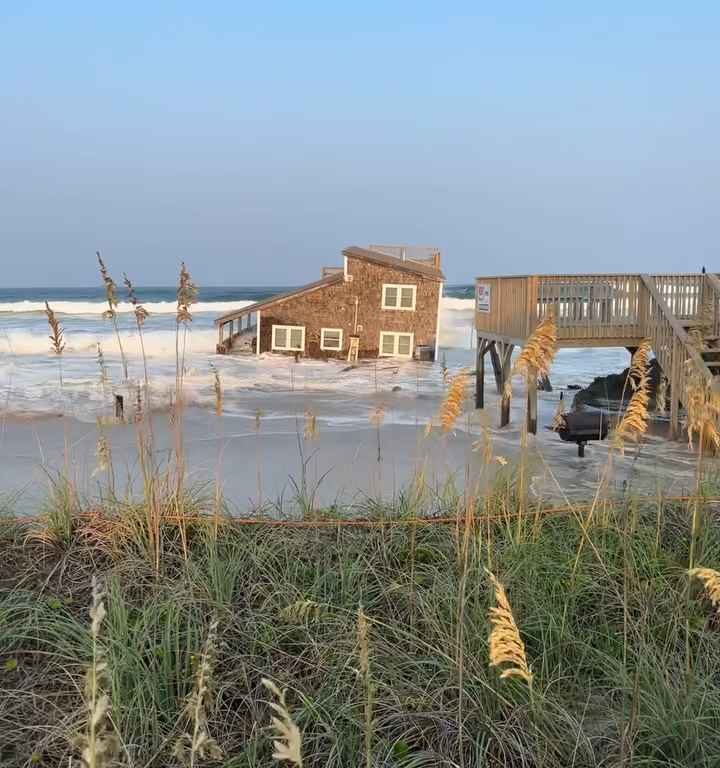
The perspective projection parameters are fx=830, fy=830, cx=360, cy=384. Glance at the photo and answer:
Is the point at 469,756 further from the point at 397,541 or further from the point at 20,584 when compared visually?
the point at 20,584

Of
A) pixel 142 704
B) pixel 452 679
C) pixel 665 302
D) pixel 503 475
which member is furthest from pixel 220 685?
pixel 665 302

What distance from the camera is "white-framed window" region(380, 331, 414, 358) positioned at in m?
28.6

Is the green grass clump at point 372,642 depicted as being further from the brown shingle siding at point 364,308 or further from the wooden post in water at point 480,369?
the brown shingle siding at point 364,308

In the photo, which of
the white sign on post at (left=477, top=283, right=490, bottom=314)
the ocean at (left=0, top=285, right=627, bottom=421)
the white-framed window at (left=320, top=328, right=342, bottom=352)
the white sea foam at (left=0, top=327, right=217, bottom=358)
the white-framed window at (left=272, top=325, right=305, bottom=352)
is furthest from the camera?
the white sea foam at (left=0, top=327, right=217, bottom=358)

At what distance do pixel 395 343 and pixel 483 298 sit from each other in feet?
42.5

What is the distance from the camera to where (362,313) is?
2855cm

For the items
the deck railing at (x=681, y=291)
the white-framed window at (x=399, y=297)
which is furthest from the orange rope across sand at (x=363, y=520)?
the white-framed window at (x=399, y=297)

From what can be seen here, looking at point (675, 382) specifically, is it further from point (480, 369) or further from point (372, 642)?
point (372, 642)

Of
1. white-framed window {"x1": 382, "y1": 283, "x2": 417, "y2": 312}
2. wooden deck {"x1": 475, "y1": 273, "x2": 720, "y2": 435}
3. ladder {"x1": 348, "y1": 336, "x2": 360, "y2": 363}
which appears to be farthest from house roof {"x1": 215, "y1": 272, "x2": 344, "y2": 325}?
wooden deck {"x1": 475, "y1": 273, "x2": 720, "y2": 435}

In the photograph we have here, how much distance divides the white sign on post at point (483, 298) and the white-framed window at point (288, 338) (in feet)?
44.1

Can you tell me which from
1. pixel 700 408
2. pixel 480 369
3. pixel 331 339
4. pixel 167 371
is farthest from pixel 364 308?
pixel 700 408

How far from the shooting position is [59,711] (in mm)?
3250

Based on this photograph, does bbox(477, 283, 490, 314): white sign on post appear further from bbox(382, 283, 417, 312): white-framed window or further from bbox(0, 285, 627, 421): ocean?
bbox(382, 283, 417, 312): white-framed window

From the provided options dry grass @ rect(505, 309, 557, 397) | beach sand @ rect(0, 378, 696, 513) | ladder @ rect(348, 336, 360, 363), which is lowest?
beach sand @ rect(0, 378, 696, 513)
